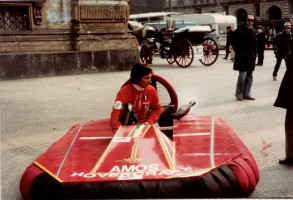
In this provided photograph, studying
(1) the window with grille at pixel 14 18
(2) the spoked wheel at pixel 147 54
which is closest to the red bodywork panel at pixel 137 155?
(1) the window with grille at pixel 14 18

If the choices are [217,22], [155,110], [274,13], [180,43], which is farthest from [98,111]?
[274,13]

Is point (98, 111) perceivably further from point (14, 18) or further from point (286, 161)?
point (14, 18)

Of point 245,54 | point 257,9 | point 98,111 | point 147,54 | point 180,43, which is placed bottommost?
point 147,54

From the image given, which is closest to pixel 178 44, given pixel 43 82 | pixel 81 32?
pixel 81 32

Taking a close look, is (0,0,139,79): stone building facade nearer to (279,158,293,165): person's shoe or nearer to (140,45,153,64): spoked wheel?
(140,45,153,64): spoked wheel

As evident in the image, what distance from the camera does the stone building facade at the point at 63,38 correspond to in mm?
12102

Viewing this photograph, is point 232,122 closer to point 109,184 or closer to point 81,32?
point 109,184

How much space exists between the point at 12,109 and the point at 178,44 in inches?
358

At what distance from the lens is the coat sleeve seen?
473cm

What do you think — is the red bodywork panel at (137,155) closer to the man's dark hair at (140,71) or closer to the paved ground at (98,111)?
the paved ground at (98,111)

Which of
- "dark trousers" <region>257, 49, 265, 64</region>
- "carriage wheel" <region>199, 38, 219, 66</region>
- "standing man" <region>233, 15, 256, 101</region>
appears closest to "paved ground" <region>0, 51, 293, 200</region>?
"standing man" <region>233, 15, 256, 101</region>

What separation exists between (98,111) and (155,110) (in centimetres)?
290

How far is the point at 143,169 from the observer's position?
3.40 metres

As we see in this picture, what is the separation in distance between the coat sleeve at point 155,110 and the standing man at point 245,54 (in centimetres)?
410
